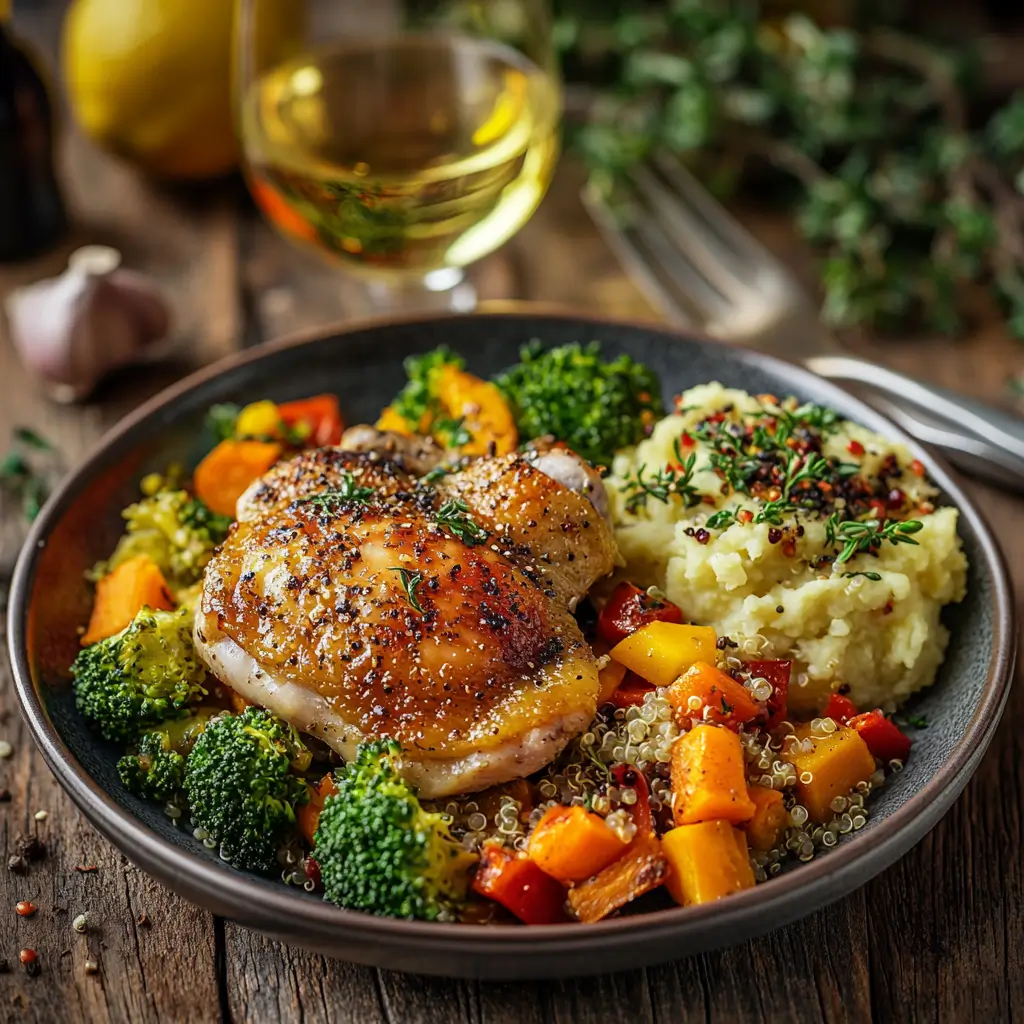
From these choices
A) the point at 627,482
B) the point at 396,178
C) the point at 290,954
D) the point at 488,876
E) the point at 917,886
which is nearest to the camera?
the point at 488,876

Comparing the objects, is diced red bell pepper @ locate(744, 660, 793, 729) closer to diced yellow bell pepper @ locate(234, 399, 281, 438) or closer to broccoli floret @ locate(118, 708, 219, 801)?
broccoli floret @ locate(118, 708, 219, 801)

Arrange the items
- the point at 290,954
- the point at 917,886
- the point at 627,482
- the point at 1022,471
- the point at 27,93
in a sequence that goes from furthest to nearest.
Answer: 1. the point at 27,93
2. the point at 1022,471
3. the point at 627,482
4. the point at 917,886
5. the point at 290,954

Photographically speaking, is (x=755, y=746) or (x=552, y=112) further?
(x=552, y=112)

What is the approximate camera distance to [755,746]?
3709 millimetres

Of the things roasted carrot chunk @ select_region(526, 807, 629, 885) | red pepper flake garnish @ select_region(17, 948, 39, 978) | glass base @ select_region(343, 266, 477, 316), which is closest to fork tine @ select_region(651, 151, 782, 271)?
glass base @ select_region(343, 266, 477, 316)

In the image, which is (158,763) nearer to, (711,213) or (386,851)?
(386,851)

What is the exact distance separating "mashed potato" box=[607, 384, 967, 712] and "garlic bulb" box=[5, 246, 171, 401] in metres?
2.88

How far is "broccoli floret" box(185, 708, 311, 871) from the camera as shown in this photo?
3.51 m

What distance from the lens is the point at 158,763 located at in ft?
12.2

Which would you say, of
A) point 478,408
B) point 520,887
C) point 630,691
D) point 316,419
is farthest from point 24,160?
point 520,887

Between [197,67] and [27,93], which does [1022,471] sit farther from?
[27,93]

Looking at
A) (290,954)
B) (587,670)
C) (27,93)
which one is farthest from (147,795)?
(27,93)

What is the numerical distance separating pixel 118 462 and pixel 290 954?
201 cm

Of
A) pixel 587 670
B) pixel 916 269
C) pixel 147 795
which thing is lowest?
pixel 916 269
